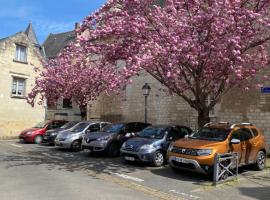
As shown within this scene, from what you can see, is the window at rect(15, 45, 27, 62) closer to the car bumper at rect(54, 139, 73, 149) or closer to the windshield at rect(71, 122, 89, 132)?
the windshield at rect(71, 122, 89, 132)

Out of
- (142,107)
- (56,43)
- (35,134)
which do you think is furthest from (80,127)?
(56,43)

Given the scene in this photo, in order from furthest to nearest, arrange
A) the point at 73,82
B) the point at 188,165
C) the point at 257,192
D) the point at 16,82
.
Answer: the point at 16,82 → the point at 73,82 → the point at 188,165 → the point at 257,192

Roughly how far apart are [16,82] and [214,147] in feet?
70.5

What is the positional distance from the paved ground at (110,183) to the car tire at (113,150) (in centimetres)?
172

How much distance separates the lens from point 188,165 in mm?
11047

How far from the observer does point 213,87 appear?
47.1 ft

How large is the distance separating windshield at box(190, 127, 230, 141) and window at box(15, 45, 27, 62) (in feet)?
66.7

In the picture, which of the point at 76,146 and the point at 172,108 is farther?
the point at 172,108

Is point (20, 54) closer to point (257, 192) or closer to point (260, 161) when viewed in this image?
point (260, 161)

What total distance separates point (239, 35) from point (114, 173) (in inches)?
233

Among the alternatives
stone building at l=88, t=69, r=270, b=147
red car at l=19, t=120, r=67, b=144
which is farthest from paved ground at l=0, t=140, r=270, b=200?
red car at l=19, t=120, r=67, b=144

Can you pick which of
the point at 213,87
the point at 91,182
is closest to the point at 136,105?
the point at 213,87

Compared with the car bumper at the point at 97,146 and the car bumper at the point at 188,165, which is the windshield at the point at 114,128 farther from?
the car bumper at the point at 188,165

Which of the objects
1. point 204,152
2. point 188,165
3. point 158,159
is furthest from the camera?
point 158,159
